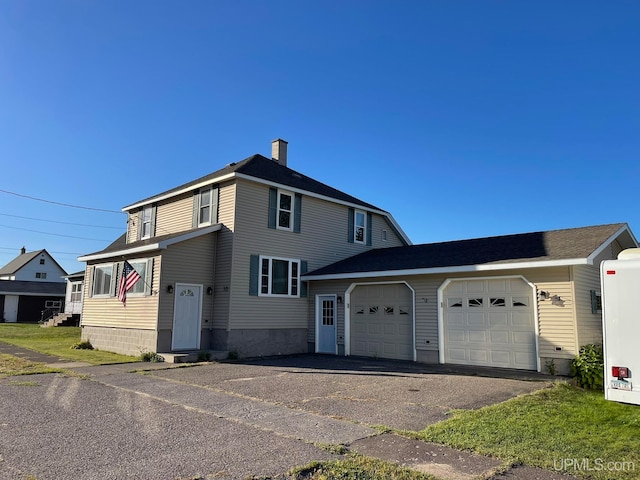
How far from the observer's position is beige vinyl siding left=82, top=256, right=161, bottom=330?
14.0 m

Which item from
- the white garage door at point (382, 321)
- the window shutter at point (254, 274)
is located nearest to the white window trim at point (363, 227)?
the white garage door at point (382, 321)

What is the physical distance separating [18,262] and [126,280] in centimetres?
4106

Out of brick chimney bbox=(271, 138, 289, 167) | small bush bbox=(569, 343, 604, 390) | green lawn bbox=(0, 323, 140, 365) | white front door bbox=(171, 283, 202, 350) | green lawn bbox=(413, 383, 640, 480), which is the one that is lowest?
green lawn bbox=(0, 323, 140, 365)

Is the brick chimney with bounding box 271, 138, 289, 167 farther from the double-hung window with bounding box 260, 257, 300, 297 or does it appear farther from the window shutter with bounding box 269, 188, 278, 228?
the double-hung window with bounding box 260, 257, 300, 297

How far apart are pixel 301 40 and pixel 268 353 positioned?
10376 millimetres

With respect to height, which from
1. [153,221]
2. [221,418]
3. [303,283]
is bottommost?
[221,418]

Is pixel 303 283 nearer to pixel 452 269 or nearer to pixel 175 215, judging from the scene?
pixel 175 215

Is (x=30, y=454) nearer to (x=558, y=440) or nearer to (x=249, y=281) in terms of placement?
(x=558, y=440)

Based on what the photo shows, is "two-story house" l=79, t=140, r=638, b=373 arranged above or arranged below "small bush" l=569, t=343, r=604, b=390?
above

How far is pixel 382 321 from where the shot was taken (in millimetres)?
14969

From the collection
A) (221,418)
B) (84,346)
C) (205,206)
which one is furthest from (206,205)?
(221,418)

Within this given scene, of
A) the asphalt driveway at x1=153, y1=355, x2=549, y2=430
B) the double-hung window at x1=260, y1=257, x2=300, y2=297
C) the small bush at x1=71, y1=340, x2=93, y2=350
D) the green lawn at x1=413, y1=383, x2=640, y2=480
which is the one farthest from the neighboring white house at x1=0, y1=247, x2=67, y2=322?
the green lawn at x1=413, y1=383, x2=640, y2=480

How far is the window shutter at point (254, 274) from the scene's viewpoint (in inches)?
594

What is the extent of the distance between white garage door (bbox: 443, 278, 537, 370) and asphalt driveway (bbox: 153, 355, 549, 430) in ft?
1.87
